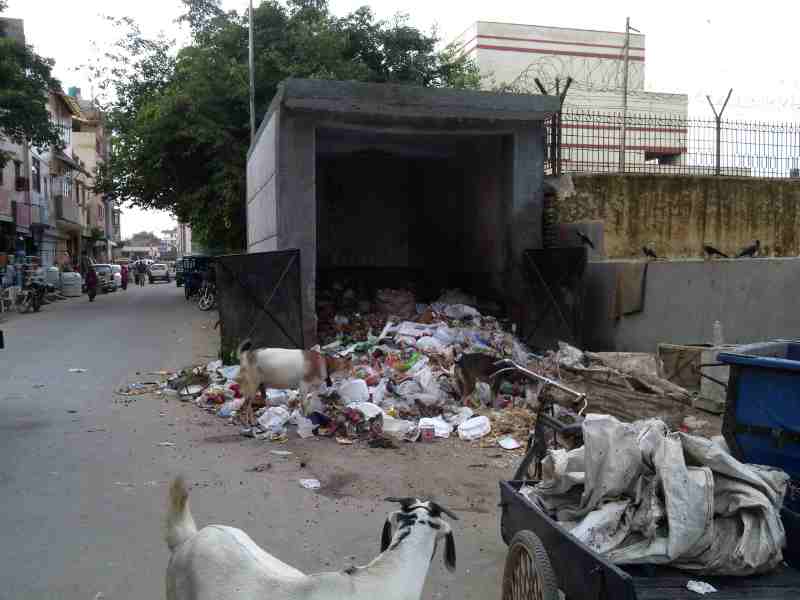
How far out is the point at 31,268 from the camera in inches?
1062

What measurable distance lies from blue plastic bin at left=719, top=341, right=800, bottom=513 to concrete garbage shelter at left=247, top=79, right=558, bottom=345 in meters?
7.43

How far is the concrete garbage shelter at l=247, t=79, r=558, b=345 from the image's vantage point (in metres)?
10.4

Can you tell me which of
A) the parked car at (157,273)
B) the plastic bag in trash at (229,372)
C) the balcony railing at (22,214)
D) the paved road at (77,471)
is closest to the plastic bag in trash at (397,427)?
the paved road at (77,471)

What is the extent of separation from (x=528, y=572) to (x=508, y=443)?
12.2 ft

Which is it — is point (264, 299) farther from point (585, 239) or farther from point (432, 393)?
point (585, 239)

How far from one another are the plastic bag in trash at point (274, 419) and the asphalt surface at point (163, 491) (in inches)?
11.3

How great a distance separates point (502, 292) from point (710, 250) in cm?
339

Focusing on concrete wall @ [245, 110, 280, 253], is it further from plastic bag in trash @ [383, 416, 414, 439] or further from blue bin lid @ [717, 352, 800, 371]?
blue bin lid @ [717, 352, 800, 371]

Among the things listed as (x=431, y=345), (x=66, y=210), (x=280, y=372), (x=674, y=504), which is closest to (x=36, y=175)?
(x=66, y=210)

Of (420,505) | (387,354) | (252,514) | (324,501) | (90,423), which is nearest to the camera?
(420,505)

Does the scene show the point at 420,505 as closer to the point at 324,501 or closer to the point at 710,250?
the point at 324,501

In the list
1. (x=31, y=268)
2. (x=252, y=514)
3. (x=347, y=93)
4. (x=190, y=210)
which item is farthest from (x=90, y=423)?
(x=31, y=268)

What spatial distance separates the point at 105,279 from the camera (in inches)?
1330

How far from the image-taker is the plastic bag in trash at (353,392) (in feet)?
25.2
